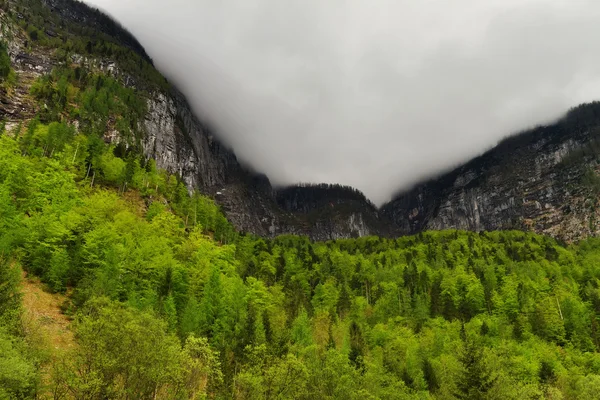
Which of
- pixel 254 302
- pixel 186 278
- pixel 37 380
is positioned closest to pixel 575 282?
pixel 254 302

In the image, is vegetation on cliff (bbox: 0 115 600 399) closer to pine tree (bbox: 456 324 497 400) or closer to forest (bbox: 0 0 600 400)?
pine tree (bbox: 456 324 497 400)

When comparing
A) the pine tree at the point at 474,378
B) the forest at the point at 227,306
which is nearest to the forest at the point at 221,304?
the pine tree at the point at 474,378

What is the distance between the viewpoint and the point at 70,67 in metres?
174

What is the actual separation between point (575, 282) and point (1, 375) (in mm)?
139447

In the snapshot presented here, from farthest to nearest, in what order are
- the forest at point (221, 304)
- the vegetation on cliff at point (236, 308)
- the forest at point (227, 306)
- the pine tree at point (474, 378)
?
1. the pine tree at point (474, 378)
2. the forest at point (221, 304)
3. the forest at point (227, 306)
4. the vegetation on cliff at point (236, 308)

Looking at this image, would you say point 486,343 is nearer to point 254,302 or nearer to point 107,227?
point 254,302

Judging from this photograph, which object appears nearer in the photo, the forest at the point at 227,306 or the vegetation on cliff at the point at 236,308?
the vegetation on cliff at the point at 236,308

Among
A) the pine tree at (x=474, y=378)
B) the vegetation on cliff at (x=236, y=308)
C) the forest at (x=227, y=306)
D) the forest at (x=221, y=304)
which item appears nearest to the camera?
the vegetation on cliff at (x=236, y=308)

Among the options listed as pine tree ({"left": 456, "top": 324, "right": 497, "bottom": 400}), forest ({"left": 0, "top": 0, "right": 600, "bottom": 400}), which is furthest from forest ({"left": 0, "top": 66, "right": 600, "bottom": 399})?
forest ({"left": 0, "top": 0, "right": 600, "bottom": 400})

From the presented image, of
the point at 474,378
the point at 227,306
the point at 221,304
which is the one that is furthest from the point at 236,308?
the point at 474,378

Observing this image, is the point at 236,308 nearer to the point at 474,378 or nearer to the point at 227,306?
the point at 227,306

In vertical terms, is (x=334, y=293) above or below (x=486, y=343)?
above

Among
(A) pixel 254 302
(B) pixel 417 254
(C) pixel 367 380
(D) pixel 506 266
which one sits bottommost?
(C) pixel 367 380

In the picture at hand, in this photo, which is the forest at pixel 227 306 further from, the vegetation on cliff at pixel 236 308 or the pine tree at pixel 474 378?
the vegetation on cliff at pixel 236 308
